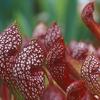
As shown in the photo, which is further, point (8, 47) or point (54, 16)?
point (54, 16)

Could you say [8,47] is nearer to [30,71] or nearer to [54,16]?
[30,71]

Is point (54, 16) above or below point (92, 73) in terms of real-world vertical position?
above

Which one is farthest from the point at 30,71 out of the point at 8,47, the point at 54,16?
the point at 54,16

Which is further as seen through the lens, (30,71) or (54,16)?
(54,16)

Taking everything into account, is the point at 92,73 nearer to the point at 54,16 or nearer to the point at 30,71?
the point at 30,71

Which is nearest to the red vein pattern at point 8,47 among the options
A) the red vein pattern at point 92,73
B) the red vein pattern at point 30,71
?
the red vein pattern at point 30,71

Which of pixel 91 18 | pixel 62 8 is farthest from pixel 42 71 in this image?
pixel 62 8

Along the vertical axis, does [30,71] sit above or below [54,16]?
below

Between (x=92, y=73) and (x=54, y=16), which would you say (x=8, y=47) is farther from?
(x=54, y=16)

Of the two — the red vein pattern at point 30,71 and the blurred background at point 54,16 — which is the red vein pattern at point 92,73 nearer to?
the red vein pattern at point 30,71
